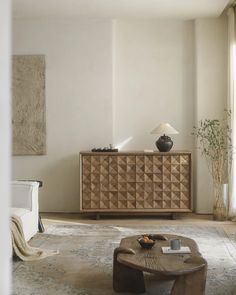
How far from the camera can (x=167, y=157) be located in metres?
6.05

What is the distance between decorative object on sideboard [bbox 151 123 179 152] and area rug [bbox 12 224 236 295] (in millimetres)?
1098

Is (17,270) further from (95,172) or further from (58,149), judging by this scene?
(58,149)

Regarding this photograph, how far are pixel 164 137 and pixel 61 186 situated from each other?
170 centimetres

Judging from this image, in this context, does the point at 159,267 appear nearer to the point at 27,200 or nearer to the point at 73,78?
the point at 27,200

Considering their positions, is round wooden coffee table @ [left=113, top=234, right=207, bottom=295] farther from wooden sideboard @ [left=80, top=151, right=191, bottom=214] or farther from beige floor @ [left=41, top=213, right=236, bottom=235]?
wooden sideboard @ [left=80, top=151, right=191, bottom=214]

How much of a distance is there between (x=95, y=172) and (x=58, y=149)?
2.63 ft

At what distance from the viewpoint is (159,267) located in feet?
9.47

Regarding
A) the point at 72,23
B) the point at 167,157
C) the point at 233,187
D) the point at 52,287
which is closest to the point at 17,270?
the point at 52,287

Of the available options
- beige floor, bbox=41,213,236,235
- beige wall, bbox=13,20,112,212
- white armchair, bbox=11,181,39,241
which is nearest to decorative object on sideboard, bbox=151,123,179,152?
beige wall, bbox=13,20,112,212

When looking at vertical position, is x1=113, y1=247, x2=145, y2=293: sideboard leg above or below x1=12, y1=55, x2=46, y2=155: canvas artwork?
below

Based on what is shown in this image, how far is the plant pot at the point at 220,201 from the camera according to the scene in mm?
6031

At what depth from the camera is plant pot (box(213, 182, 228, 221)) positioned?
6031 millimetres

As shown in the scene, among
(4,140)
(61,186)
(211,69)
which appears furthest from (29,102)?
(4,140)

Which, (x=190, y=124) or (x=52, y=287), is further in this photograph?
(x=190, y=124)
